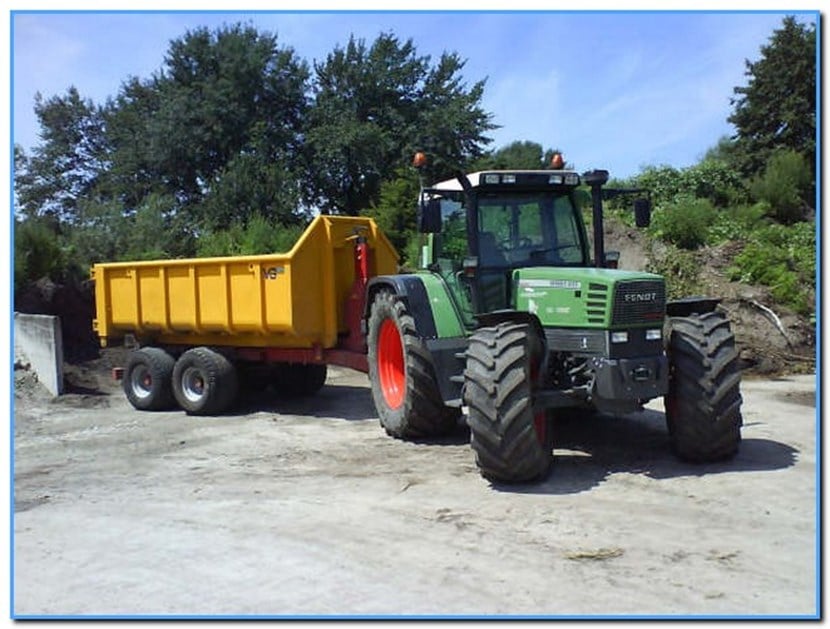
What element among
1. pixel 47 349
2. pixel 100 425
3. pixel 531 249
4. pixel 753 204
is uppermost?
pixel 753 204

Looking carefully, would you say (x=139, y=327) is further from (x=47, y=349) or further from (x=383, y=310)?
(x=383, y=310)

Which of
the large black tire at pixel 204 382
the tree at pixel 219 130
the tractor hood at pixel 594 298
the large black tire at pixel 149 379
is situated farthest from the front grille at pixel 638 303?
the tree at pixel 219 130

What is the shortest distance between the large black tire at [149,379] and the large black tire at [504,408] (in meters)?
5.79

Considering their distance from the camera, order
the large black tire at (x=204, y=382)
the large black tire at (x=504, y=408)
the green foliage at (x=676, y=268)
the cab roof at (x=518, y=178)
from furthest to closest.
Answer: the green foliage at (x=676, y=268), the large black tire at (x=204, y=382), the cab roof at (x=518, y=178), the large black tire at (x=504, y=408)

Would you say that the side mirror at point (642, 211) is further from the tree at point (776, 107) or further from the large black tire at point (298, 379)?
the tree at point (776, 107)

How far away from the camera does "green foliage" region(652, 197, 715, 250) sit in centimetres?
1691

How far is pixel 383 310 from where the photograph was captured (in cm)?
843

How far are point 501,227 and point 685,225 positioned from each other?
10421 millimetres

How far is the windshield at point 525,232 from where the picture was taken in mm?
7629

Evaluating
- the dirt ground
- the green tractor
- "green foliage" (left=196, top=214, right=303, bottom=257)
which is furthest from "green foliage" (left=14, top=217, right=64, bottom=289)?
the green tractor

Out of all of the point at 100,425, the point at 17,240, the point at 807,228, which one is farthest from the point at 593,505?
Answer: the point at 807,228

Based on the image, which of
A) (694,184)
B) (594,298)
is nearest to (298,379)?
(594,298)

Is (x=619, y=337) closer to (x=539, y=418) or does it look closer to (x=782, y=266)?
(x=539, y=418)

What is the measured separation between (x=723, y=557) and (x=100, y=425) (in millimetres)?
7751
